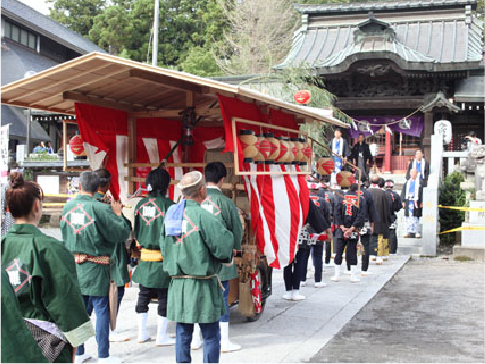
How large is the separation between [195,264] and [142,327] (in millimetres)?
1934

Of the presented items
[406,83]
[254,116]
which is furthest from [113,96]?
[406,83]

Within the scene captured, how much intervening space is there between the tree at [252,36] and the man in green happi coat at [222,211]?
22405 mm

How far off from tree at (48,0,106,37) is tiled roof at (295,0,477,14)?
15574 millimetres

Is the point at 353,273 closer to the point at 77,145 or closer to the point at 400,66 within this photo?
the point at 77,145

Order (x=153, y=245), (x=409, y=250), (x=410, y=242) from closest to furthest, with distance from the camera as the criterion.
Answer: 1. (x=153, y=245)
2. (x=409, y=250)
3. (x=410, y=242)

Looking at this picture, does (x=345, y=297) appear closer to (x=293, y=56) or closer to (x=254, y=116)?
(x=254, y=116)

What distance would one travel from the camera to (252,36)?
2864 centimetres

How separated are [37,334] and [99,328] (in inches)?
89.4

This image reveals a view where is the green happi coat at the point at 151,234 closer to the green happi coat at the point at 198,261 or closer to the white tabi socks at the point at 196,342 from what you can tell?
the white tabi socks at the point at 196,342

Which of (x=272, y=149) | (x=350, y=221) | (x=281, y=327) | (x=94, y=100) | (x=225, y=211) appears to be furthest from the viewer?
(x=350, y=221)

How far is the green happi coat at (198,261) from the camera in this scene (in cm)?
435

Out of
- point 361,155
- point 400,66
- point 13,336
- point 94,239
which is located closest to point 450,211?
point 361,155

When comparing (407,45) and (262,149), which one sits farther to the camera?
(407,45)

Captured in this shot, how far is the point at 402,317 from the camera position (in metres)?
7.52
